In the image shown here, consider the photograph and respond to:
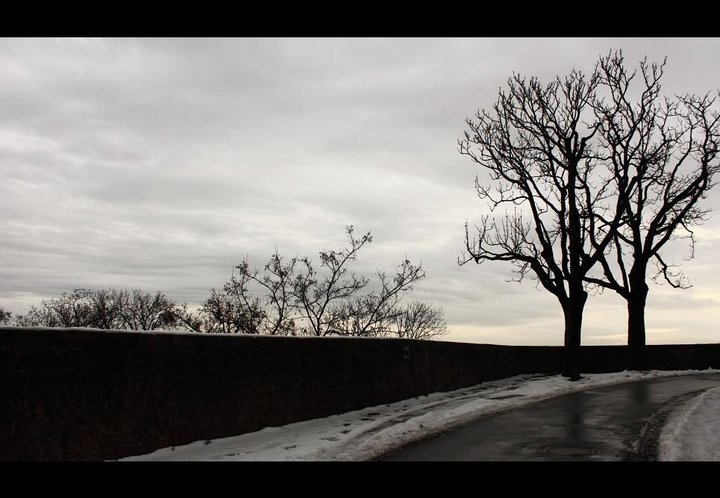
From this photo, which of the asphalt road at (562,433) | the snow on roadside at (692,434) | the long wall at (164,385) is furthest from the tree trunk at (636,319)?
the long wall at (164,385)

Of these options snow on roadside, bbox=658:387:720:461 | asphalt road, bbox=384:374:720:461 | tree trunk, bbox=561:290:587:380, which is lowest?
asphalt road, bbox=384:374:720:461

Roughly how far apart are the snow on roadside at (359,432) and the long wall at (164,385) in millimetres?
270

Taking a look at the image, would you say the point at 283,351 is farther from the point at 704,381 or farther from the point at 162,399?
the point at 704,381

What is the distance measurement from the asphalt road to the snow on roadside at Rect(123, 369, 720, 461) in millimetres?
502

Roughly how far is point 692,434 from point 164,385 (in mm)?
7980

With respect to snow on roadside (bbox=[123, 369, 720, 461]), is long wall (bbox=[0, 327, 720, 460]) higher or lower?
higher

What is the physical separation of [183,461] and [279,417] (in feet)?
9.93

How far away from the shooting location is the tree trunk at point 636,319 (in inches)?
1057

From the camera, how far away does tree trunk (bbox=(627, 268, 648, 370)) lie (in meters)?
26.9

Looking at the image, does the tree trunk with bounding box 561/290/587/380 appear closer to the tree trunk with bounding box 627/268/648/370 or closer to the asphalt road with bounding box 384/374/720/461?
the tree trunk with bounding box 627/268/648/370

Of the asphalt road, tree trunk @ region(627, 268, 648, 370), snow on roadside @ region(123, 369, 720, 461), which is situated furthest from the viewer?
tree trunk @ region(627, 268, 648, 370)

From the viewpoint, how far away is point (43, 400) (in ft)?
24.2

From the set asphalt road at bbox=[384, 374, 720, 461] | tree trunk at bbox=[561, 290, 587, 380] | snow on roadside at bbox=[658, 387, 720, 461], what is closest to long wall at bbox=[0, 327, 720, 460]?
asphalt road at bbox=[384, 374, 720, 461]
